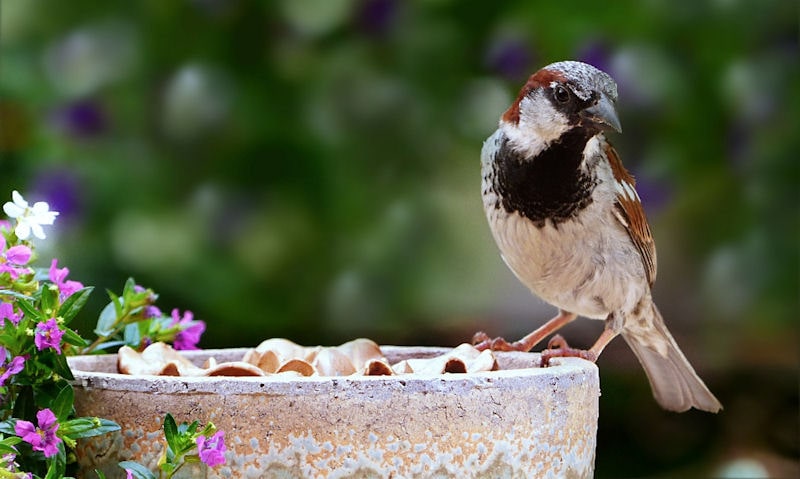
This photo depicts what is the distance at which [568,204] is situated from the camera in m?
1.61

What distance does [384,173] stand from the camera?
2289mm

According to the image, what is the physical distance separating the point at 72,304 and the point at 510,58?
1.35 m

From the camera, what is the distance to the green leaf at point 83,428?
104 cm

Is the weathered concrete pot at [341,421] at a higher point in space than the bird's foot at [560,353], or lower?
lower

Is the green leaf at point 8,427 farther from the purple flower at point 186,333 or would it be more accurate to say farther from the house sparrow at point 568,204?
the house sparrow at point 568,204

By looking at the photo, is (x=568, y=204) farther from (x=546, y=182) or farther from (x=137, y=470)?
(x=137, y=470)

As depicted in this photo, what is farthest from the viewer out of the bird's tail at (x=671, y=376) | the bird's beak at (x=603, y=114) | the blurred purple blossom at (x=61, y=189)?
the blurred purple blossom at (x=61, y=189)

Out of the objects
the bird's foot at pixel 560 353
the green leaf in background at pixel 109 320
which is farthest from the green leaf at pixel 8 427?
the bird's foot at pixel 560 353

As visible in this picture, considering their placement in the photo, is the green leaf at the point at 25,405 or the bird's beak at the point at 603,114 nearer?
the green leaf at the point at 25,405

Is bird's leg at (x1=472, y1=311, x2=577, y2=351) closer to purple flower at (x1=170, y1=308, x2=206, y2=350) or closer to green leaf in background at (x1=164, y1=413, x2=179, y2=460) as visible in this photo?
purple flower at (x1=170, y1=308, x2=206, y2=350)

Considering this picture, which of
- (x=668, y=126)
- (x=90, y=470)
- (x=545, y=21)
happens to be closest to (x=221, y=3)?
(x=545, y=21)

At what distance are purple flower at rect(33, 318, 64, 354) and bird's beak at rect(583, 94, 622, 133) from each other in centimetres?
75

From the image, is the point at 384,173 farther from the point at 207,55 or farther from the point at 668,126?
the point at 668,126

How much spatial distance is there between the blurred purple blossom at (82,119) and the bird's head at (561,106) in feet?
3.23
